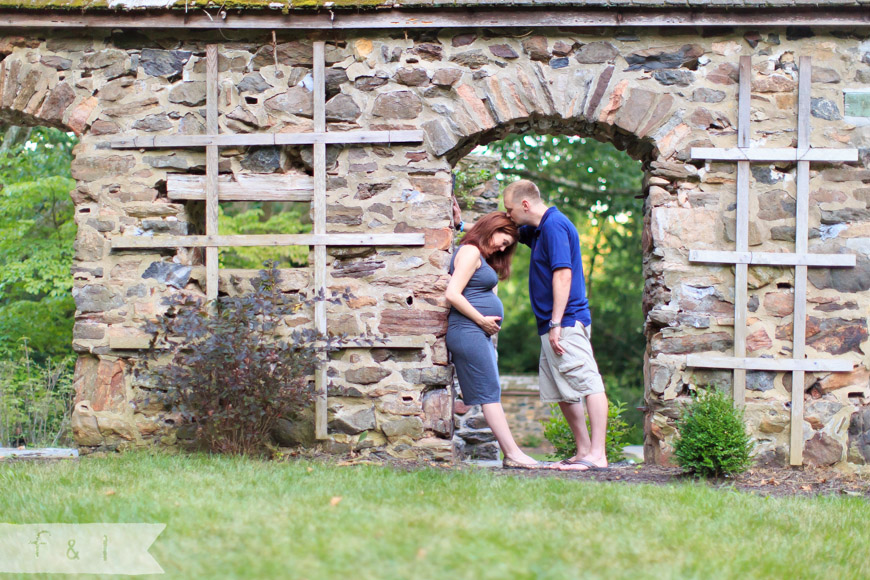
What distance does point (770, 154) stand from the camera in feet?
18.3

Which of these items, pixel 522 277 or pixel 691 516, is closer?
pixel 691 516

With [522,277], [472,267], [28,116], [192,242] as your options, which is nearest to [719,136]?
[472,267]

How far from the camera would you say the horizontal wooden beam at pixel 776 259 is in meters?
5.52

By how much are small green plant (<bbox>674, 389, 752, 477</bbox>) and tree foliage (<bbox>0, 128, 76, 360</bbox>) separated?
6834 millimetres

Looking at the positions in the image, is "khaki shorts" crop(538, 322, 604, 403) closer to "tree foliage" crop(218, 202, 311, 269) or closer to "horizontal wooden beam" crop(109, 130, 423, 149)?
"horizontal wooden beam" crop(109, 130, 423, 149)

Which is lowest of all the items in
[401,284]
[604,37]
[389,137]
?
[401,284]

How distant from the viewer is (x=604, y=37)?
5727 mm

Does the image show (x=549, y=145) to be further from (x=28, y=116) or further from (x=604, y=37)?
(x=28, y=116)

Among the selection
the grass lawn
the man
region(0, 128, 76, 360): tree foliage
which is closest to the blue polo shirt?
the man

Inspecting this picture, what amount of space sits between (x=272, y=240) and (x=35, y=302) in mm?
5725

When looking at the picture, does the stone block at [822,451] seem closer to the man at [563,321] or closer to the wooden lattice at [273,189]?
the man at [563,321]

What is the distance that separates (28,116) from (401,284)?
Result: 10.4 ft

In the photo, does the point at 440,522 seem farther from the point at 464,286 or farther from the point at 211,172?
the point at 211,172

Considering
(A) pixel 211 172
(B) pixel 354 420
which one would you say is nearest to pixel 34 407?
(A) pixel 211 172
